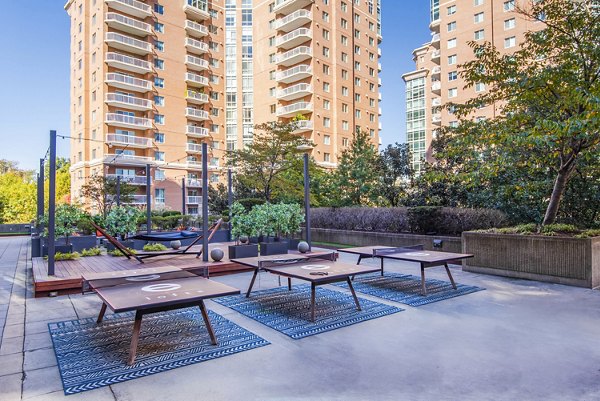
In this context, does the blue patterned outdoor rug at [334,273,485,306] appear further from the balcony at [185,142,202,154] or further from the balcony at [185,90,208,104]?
the balcony at [185,90,208,104]

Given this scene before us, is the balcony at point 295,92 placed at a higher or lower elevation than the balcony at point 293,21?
lower

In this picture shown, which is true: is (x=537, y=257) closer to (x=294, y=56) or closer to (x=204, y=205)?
(x=204, y=205)

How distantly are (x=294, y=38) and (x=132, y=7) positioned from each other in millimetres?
14841

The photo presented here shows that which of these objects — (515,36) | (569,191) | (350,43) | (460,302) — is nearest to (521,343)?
(460,302)

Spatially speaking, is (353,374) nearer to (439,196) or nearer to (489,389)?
(489,389)

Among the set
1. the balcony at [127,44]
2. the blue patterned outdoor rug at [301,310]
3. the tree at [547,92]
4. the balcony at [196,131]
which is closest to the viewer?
the blue patterned outdoor rug at [301,310]

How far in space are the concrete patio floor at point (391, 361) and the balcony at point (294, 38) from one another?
3532 cm

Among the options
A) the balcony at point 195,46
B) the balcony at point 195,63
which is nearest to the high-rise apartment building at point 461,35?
the balcony at point 195,63

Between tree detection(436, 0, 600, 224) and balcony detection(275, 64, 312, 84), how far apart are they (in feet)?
96.7

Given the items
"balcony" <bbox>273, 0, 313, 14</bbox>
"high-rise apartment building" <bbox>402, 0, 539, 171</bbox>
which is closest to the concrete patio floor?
"high-rise apartment building" <bbox>402, 0, 539, 171</bbox>

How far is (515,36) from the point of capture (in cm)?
3023

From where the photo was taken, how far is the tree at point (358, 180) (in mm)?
16141

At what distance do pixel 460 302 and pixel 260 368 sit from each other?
3.41 m

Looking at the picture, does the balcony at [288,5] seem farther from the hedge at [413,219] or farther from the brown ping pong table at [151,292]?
the brown ping pong table at [151,292]
